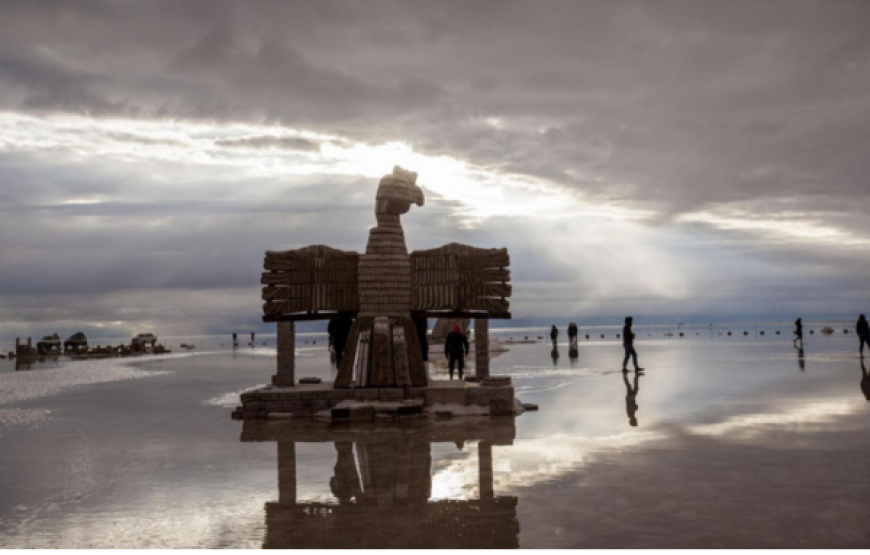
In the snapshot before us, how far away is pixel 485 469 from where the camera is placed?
8297 mm

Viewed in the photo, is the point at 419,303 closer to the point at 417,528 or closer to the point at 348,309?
the point at 348,309

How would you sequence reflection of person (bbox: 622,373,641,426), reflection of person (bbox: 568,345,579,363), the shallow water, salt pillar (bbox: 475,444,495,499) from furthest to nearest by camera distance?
reflection of person (bbox: 568,345,579,363) → reflection of person (bbox: 622,373,641,426) → salt pillar (bbox: 475,444,495,499) → the shallow water

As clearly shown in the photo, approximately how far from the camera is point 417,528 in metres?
5.92

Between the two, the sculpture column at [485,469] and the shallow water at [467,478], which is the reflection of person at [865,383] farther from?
the sculpture column at [485,469]

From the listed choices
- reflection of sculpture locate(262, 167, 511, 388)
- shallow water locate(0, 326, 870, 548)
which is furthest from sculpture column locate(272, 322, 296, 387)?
shallow water locate(0, 326, 870, 548)

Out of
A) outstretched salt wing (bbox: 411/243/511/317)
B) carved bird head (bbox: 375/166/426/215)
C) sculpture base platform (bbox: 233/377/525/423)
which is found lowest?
sculpture base platform (bbox: 233/377/525/423)

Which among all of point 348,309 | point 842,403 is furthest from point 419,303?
point 842,403

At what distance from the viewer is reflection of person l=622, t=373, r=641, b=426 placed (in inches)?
477

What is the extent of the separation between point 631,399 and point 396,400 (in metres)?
5.54

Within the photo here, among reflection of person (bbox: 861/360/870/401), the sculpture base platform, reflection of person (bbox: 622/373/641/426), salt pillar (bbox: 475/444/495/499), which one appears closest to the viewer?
salt pillar (bbox: 475/444/495/499)

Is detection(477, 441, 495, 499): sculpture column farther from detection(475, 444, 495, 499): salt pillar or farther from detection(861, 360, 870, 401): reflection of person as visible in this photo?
detection(861, 360, 870, 401): reflection of person

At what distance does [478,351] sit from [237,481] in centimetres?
922

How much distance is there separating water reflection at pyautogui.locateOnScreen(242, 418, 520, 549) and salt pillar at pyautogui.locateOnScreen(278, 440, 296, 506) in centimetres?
1

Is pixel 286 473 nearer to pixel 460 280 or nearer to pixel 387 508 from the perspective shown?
pixel 387 508
